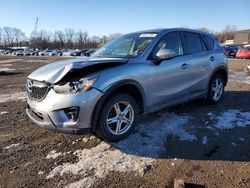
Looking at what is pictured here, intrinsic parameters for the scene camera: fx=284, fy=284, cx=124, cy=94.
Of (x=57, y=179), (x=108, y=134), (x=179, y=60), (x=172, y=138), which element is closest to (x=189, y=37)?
(x=179, y=60)

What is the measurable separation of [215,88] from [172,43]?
2.02 metres

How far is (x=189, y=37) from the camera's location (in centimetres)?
591

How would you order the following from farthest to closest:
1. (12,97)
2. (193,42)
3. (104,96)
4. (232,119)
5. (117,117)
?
(12,97) → (193,42) → (232,119) → (117,117) → (104,96)

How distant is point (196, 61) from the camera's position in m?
5.79

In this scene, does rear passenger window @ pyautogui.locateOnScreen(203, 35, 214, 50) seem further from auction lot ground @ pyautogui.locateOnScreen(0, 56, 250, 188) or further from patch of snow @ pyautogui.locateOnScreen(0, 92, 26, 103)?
patch of snow @ pyautogui.locateOnScreen(0, 92, 26, 103)

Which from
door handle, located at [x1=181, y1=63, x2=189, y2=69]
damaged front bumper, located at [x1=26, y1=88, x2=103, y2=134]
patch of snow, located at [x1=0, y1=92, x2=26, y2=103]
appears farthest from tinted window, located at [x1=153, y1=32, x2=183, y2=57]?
patch of snow, located at [x1=0, y1=92, x2=26, y2=103]

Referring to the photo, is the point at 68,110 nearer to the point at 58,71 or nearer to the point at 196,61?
the point at 58,71

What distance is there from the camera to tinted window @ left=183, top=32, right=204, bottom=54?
577 cm

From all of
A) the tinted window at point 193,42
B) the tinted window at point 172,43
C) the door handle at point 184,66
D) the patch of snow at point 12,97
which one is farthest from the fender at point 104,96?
the patch of snow at point 12,97

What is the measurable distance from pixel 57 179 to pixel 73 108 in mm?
933

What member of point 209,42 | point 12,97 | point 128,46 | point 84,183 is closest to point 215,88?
point 209,42

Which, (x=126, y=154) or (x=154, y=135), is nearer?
(x=126, y=154)

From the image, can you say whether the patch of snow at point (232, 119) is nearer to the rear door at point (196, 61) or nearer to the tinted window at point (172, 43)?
the rear door at point (196, 61)

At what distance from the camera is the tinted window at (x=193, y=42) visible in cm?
577
